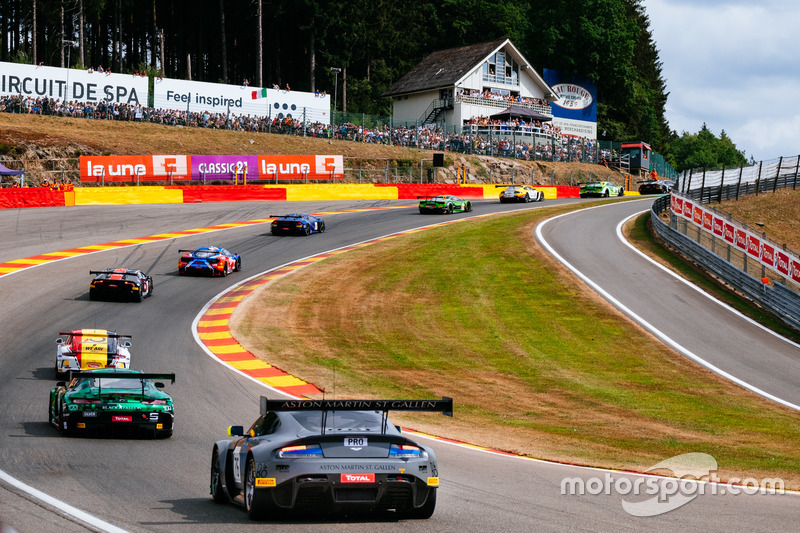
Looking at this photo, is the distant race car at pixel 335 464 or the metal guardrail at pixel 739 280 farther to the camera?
the metal guardrail at pixel 739 280

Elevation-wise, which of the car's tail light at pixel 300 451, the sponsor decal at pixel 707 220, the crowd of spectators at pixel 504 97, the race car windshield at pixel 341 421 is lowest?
the car's tail light at pixel 300 451

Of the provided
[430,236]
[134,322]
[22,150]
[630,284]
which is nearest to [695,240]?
[630,284]

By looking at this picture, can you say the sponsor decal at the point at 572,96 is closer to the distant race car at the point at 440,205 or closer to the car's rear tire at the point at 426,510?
the distant race car at the point at 440,205

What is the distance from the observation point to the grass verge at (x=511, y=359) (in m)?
16.5

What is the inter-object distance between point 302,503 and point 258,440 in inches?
35.5

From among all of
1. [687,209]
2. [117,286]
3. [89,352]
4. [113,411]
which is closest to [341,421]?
[113,411]

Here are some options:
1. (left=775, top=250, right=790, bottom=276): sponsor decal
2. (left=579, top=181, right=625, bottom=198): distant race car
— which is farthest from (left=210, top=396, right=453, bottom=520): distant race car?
(left=579, top=181, right=625, bottom=198): distant race car

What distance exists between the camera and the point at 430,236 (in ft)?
145

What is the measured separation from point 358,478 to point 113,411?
7.11 meters

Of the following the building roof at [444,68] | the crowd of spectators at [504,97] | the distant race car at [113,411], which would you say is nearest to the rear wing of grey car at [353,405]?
the distant race car at [113,411]

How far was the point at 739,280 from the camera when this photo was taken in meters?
32.8

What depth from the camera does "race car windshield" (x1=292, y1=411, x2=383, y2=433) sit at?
30.5 ft

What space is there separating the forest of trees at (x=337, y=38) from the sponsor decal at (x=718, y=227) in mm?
56142

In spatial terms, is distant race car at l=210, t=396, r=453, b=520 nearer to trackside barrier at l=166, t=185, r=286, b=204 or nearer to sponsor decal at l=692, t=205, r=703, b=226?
sponsor decal at l=692, t=205, r=703, b=226
